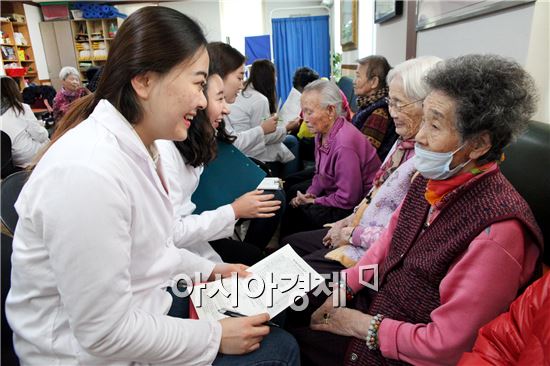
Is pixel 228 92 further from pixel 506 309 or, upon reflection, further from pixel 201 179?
pixel 506 309

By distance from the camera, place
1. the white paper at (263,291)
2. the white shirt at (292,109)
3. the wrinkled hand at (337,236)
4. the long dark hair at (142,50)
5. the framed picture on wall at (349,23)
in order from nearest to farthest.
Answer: the long dark hair at (142,50)
the white paper at (263,291)
the wrinkled hand at (337,236)
the white shirt at (292,109)
the framed picture on wall at (349,23)

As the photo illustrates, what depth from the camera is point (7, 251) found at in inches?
32.7

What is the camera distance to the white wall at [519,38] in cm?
118

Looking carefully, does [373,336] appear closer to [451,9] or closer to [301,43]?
[451,9]

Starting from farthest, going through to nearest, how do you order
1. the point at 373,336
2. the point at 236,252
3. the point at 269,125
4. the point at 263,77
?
the point at 263,77 < the point at 269,125 < the point at 236,252 < the point at 373,336

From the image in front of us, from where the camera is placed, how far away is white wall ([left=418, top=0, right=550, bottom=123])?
1.18m

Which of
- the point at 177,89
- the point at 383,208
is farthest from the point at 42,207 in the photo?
the point at 383,208

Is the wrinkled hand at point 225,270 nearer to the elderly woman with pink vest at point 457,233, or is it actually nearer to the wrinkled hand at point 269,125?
the elderly woman with pink vest at point 457,233

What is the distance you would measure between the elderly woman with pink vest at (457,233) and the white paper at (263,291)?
0.19 metres

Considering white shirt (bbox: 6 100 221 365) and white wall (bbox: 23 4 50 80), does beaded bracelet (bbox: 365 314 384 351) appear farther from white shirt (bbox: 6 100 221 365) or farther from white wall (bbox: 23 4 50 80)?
white wall (bbox: 23 4 50 80)

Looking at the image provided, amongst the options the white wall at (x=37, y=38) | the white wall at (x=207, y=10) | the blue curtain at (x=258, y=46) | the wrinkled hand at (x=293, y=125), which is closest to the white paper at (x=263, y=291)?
the wrinkled hand at (x=293, y=125)

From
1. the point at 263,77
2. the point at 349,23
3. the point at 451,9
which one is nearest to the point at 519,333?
the point at 451,9

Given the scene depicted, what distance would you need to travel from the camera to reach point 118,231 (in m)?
0.65

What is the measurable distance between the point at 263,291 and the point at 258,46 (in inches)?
254
